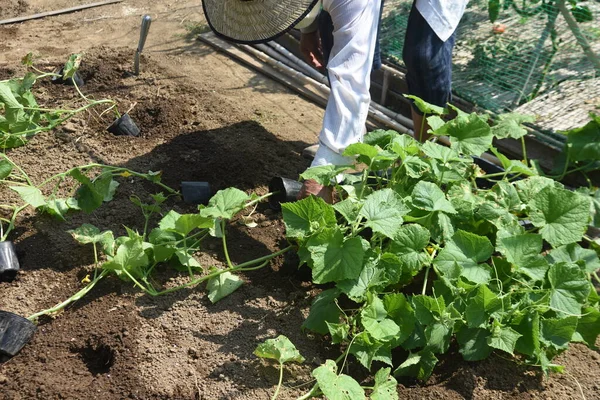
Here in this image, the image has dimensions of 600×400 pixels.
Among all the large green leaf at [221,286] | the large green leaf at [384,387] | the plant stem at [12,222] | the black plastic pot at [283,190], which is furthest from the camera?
the black plastic pot at [283,190]

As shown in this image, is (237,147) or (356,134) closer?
(356,134)

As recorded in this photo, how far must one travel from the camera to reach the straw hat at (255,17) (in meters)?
3.05

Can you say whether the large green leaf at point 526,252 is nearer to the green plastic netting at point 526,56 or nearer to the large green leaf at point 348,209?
the large green leaf at point 348,209

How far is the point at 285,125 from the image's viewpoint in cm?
445

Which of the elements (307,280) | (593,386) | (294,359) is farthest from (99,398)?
(593,386)

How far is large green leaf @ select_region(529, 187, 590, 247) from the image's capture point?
9.02 ft

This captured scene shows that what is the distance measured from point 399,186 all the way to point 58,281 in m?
1.49

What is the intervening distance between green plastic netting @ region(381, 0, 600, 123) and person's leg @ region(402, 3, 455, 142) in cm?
55

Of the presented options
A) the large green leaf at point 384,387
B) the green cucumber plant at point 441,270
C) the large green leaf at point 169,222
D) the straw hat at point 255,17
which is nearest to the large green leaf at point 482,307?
the green cucumber plant at point 441,270

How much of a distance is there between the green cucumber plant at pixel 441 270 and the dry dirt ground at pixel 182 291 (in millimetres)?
174

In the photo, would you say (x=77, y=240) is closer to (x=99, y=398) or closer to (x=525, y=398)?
(x=99, y=398)

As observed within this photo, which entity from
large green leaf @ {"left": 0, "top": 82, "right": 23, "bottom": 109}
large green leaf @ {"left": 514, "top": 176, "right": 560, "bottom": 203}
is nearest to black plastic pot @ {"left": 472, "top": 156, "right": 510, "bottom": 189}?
large green leaf @ {"left": 514, "top": 176, "right": 560, "bottom": 203}

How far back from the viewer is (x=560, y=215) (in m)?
2.79

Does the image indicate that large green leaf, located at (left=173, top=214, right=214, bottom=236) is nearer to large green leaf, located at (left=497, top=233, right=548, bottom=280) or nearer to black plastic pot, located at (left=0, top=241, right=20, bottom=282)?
black plastic pot, located at (left=0, top=241, right=20, bottom=282)
